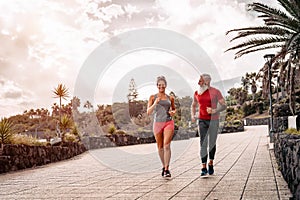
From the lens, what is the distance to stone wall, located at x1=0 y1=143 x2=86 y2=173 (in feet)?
Result: 30.7

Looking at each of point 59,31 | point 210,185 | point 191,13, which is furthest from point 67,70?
point 210,185

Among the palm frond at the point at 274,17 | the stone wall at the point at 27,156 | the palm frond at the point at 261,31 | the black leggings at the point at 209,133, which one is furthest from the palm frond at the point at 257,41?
the stone wall at the point at 27,156

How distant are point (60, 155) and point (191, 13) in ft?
19.2

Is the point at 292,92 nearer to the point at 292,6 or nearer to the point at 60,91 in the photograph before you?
the point at 292,6

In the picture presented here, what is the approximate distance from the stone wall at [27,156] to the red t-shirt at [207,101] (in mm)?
4792

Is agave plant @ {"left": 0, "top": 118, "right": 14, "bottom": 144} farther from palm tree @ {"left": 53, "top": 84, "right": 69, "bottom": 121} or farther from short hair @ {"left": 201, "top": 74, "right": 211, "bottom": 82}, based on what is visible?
palm tree @ {"left": 53, "top": 84, "right": 69, "bottom": 121}

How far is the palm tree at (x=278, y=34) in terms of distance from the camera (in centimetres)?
974

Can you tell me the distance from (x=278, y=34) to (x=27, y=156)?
23.1 ft

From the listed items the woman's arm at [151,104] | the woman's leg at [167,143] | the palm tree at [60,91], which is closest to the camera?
the woman's leg at [167,143]

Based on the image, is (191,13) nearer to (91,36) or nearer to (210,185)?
(91,36)

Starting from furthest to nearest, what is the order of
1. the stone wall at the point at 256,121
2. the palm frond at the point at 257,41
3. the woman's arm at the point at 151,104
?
the stone wall at the point at 256,121, the palm frond at the point at 257,41, the woman's arm at the point at 151,104

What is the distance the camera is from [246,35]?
1115 cm

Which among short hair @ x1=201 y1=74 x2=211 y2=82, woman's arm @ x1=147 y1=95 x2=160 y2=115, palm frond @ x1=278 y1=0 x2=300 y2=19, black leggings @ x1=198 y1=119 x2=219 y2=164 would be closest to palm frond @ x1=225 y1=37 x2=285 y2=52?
palm frond @ x1=278 y1=0 x2=300 y2=19

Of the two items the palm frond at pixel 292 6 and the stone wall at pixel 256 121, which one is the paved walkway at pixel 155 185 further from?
the stone wall at pixel 256 121
